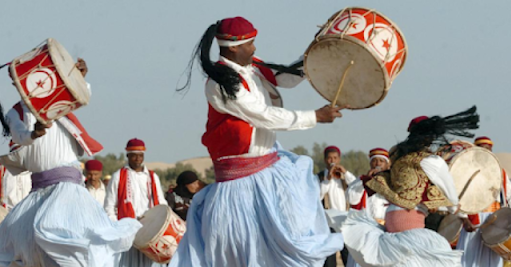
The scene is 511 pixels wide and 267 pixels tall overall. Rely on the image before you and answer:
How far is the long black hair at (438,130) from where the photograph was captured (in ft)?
30.6

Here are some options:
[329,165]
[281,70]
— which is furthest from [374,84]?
[329,165]

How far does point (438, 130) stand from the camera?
9359mm

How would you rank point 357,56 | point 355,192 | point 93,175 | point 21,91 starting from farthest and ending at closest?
point 93,175 < point 355,192 < point 21,91 < point 357,56

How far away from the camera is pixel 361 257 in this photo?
9141mm

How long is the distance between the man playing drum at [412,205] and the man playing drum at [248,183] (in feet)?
4.70

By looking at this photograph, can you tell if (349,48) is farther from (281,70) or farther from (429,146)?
(429,146)

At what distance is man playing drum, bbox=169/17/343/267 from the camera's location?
752 cm

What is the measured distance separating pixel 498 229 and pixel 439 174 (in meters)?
2.95

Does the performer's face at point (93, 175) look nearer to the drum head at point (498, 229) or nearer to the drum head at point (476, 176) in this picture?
the drum head at point (498, 229)

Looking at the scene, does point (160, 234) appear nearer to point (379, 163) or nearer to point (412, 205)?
point (412, 205)

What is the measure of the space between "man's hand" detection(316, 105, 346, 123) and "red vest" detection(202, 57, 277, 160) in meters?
0.46

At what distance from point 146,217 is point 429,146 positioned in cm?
347

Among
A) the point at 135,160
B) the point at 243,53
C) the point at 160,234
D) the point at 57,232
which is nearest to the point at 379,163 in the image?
the point at 135,160

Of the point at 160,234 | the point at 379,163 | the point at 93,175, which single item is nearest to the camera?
the point at 160,234
